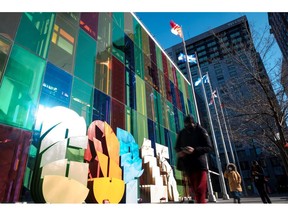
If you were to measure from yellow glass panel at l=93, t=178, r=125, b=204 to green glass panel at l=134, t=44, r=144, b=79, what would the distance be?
8206mm

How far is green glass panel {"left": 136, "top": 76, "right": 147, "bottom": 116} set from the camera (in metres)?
13.4

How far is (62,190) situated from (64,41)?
238 inches

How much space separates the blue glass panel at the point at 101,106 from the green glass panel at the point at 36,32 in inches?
113

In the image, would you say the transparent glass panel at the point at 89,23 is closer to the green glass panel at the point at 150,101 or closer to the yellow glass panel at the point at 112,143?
the yellow glass panel at the point at 112,143

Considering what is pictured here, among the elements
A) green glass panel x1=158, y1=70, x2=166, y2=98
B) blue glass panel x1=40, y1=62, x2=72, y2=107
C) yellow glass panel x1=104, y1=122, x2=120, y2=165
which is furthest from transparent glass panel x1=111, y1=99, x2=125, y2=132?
green glass panel x1=158, y1=70, x2=166, y2=98

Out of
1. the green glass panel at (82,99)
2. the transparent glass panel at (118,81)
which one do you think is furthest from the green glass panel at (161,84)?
the green glass panel at (82,99)

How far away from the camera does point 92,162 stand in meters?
7.90

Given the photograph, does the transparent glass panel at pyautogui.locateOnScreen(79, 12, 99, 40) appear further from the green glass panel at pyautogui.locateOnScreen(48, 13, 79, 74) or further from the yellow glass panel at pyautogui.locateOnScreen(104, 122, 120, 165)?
the yellow glass panel at pyautogui.locateOnScreen(104, 122, 120, 165)

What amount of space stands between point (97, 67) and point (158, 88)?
7804 millimetres

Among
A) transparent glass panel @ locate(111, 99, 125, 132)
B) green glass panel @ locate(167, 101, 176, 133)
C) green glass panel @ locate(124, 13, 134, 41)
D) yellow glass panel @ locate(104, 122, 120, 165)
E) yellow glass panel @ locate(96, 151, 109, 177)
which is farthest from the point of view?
green glass panel @ locate(167, 101, 176, 133)

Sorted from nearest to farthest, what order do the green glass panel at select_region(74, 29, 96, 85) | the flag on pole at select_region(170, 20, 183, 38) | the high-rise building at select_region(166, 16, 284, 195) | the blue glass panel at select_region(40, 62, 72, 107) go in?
the blue glass panel at select_region(40, 62, 72, 107)
the green glass panel at select_region(74, 29, 96, 85)
the high-rise building at select_region(166, 16, 284, 195)
the flag on pole at select_region(170, 20, 183, 38)

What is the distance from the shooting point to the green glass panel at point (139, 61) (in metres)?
14.7

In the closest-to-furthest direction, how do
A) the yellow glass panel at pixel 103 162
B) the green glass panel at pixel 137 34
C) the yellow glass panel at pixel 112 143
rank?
the yellow glass panel at pixel 103 162 → the yellow glass panel at pixel 112 143 → the green glass panel at pixel 137 34
